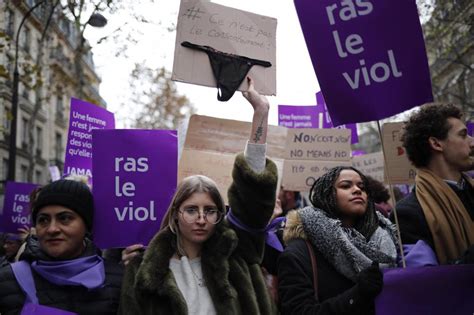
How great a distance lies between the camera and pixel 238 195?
114 inches

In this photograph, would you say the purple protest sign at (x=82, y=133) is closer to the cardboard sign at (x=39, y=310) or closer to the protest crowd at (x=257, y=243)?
the protest crowd at (x=257, y=243)

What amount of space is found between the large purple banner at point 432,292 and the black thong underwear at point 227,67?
63.4 inches

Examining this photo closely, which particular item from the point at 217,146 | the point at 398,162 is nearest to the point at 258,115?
the point at 217,146

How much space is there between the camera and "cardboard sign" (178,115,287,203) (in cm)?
470

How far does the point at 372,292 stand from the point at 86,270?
131 cm

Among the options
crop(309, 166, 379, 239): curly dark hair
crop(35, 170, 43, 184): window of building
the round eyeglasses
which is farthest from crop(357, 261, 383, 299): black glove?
crop(35, 170, 43, 184): window of building

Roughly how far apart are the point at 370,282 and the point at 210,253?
79cm

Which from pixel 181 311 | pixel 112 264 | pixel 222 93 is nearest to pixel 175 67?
pixel 222 93

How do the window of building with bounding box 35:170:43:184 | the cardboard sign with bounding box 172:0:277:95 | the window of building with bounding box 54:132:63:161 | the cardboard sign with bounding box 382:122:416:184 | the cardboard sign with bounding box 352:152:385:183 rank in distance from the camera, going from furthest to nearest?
1. the window of building with bounding box 54:132:63:161
2. the window of building with bounding box 35:170:43:184
3. the cardboard sign with bounding box 352:152:385:183
4. the cardboard sign with bounding box 382:122:416:184
5. the cardboard sign with bounding box 172:0:277:95

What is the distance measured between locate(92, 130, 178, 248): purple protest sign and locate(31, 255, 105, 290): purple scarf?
0.43 meters

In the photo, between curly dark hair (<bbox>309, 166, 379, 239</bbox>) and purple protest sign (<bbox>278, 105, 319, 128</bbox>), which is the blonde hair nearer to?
curly dark hair (<bbox>309, 166, 379, 239</bbox>)

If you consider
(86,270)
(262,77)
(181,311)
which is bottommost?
(181,311)

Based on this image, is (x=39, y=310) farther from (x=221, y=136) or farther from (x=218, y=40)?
(x=221, y=136)

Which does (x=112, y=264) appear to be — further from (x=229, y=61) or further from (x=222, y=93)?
(x=229, y=61)
